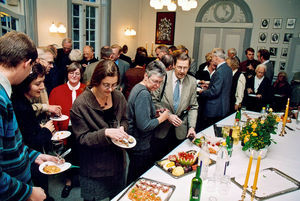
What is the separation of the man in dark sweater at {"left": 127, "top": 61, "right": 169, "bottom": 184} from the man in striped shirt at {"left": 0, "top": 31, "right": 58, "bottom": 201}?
1006mm

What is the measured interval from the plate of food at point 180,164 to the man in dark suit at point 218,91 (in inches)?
68.6

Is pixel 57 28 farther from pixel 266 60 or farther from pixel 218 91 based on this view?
pixel 266 60

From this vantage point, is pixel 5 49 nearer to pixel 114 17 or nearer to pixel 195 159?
pixel 195 159

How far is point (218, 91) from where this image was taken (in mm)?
3477

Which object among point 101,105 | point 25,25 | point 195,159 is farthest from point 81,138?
point 25,25

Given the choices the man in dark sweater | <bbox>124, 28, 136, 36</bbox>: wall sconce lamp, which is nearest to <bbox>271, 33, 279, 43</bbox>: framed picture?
<bbox>124, 28, 136, 36</bbox>: wall sconce lamp

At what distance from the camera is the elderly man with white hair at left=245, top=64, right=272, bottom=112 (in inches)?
169

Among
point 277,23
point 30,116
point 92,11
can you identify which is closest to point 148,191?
point 30,116

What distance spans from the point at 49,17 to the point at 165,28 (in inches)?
160

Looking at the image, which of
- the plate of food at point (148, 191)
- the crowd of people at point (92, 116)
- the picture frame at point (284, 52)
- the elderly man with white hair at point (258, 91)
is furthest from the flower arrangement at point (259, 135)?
the picture frame at point (284, 52)

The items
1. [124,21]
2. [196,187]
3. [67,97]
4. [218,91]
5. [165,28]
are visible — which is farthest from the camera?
[165,28]

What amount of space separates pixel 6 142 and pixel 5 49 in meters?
0.40

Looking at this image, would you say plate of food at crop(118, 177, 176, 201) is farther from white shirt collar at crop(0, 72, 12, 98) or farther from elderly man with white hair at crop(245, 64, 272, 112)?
elderly man with white hair at crop(245, 64, 272, 112)

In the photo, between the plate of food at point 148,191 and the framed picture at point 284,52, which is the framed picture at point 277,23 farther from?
the plate of food at point 148,191
